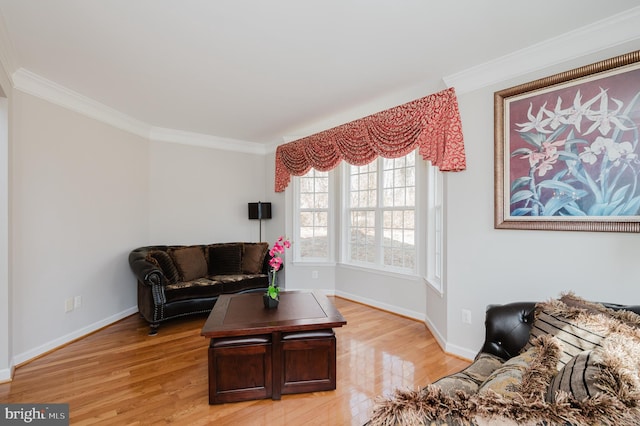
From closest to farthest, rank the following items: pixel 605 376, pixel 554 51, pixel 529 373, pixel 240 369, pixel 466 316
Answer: pixel 605 376 < pixel 529 373 < pixel 240 369 < pixel 554 51 < pixel 466 316

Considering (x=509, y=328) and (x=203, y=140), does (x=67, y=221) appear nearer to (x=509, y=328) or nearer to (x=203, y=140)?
(x=203, y=140)

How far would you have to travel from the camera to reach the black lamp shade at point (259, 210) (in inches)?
197

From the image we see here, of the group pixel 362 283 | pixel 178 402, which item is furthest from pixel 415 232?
pixel 178 402

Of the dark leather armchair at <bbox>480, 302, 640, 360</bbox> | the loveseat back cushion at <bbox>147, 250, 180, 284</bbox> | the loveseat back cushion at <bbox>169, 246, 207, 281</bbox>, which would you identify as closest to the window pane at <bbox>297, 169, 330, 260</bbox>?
the loveseat back cushion at <bbox>169, 246, 207, 281</bbox>

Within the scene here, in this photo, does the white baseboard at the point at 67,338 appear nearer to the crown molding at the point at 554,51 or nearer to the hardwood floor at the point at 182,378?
the hardwood floor at the point at 182,378

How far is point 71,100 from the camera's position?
3088mm

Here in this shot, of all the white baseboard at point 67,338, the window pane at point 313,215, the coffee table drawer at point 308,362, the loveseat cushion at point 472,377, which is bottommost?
the white baseboard at point 67,338

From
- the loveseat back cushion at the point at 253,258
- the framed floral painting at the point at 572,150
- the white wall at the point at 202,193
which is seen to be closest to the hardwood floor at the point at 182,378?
the loveseat back cushion at the point at 253,258

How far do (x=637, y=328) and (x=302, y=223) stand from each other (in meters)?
3.96

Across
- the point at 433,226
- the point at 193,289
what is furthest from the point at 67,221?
the point at 433,226

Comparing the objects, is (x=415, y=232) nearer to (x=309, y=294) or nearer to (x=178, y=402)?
(x=309, y=294)

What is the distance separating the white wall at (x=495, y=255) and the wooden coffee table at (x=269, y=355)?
4.18 feet

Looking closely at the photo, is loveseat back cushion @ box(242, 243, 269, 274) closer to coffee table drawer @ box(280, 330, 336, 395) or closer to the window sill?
the window sill

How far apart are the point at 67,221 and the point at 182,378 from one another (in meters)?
2.06
